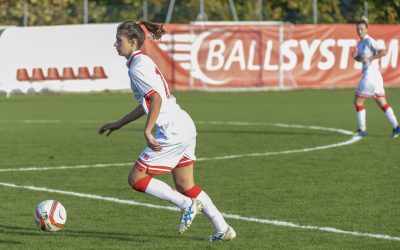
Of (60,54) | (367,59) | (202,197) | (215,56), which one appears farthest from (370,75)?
(215,56)

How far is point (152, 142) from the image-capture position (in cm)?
902

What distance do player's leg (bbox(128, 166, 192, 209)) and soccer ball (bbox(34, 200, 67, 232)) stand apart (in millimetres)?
1003

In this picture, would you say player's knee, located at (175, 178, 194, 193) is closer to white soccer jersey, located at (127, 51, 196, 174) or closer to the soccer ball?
white soccer jersey, located at (127, 51, 196, 174)

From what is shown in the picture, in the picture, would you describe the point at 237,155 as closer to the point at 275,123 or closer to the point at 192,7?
the point at 275,123

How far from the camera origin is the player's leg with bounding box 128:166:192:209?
30.4ft

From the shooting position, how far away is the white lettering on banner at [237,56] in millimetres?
37625

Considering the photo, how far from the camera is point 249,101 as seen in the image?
33031 mm

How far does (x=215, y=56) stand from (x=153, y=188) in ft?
92.8

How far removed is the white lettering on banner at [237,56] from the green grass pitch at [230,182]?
988 cm

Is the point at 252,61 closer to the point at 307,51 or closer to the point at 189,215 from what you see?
the point at 307,51

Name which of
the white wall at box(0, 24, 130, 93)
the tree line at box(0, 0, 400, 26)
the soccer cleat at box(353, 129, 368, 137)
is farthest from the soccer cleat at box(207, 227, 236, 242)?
the tree line at box(0, 0, 400, 26)

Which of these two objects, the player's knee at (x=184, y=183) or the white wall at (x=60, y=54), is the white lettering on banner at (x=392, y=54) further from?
the player's knee at (x=184, y=183)

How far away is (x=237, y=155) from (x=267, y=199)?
520cm

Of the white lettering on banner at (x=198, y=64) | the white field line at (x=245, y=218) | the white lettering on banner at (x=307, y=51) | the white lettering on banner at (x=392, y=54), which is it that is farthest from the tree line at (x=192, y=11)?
the white field line at (x=245, y=218)
